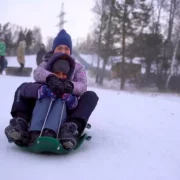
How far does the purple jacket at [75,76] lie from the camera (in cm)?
292

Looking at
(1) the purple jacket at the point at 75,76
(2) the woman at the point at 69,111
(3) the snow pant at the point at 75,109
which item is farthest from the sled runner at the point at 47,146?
(1) the purple jacket at the point at 75,76

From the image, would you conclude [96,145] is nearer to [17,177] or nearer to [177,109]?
[17,177]

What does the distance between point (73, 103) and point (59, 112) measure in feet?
0.70

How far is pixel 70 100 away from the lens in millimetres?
2820

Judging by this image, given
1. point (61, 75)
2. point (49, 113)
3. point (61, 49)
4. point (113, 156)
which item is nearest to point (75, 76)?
point (61, 75)

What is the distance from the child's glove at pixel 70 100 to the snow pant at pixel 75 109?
0.16 ft

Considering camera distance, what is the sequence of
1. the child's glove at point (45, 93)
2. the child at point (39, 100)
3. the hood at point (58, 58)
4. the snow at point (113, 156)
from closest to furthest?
the snow at point (113, 156)
the child at point (39, 100)
the child's glove at point (45, 93)
the hood at point (58, 58)

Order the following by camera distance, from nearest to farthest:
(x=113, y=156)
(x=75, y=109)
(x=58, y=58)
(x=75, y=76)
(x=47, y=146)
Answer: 1. (x=47, y=146)
2. (x=113, y=156)
3. (x=75, y=109)
4. (x=58, y=58)
5. (x=75, y=76)

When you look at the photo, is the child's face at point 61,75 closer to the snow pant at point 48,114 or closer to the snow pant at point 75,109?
the snow pant at point 75,109

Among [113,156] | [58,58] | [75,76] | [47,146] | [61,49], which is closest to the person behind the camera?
[47,146]

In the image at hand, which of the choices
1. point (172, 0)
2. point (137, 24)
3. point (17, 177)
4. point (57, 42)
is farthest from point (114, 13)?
point (17, 177)

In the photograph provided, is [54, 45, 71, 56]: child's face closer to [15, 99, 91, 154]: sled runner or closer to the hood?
the hood

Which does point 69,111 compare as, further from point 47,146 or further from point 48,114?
point 47,146

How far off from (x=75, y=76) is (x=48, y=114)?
68 centimetres
